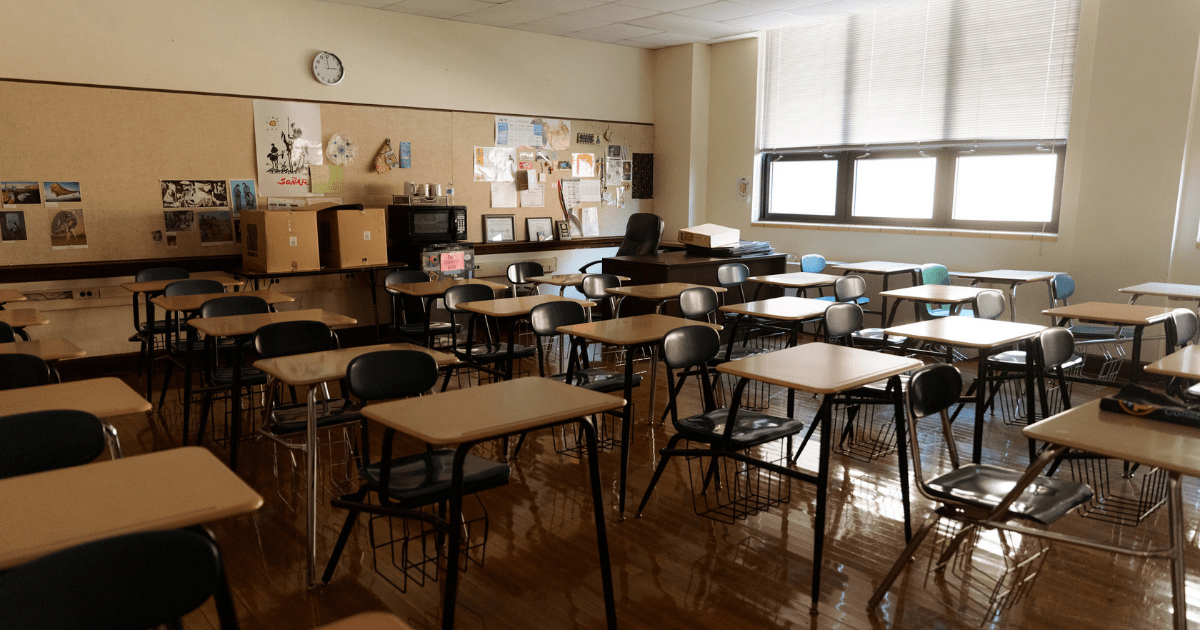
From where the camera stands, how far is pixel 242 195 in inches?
256

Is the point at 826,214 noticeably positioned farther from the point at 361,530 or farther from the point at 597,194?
the point at 361,530

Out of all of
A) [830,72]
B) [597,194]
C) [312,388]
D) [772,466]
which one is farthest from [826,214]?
[312,388]

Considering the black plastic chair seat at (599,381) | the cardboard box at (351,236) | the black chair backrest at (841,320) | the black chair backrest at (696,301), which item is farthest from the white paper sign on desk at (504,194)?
the black chair backrest at (841,320)

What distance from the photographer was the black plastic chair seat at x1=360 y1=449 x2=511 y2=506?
2.50 metres

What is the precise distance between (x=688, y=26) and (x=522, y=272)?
3113 mm

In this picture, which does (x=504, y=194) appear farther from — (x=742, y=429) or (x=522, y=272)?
(x=742, y=429)

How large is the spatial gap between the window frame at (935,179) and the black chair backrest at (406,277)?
4171 millimetres

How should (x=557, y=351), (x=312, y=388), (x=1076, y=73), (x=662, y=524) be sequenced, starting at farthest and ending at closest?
(x=557, y=351) < (x=1076, y=73) < (x=662, y=524) < (x=312, y=388)

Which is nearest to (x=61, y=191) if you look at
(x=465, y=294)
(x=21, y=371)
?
(x=465, y=294)

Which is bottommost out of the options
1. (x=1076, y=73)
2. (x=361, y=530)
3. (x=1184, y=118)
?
(x=361, y=530)

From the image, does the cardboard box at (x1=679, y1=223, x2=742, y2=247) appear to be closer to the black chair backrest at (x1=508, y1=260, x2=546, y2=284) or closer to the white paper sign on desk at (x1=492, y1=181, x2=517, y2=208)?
the black chair backrest at (x1=508, y1=260, x2=546, y2=284)

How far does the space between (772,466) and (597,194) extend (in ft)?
21.0

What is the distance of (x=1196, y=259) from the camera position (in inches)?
229

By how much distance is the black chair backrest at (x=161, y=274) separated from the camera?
5746mm
